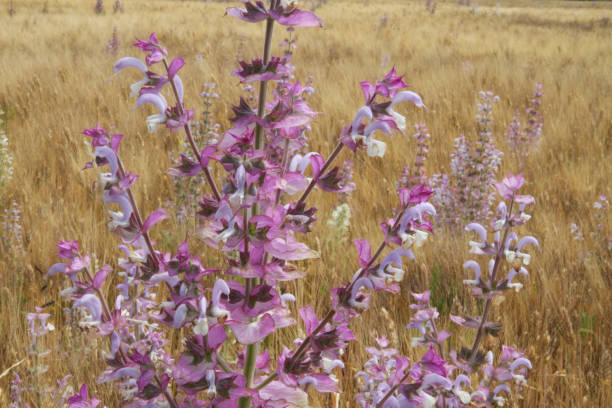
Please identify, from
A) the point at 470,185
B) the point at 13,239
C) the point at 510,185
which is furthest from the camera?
the point at 470,185

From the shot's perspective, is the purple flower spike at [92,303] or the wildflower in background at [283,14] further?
the purple flower spike at [92,303]

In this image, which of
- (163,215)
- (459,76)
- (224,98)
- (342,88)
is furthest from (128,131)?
(459,76)

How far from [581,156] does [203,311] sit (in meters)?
4.02

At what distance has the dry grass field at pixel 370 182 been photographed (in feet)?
5.99

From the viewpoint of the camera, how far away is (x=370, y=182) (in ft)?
11.8

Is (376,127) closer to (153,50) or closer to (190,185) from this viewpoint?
(153,50)

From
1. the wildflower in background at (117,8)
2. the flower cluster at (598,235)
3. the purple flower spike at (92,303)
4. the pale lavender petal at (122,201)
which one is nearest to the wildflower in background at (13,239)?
the purple flower spike at (92,303)

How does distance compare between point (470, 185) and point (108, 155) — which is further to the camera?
point (470, 185)

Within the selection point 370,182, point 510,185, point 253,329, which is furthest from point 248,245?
point 370,182

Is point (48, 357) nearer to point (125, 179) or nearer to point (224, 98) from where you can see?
point (125, 179)

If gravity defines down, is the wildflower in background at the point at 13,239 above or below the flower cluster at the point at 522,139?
below

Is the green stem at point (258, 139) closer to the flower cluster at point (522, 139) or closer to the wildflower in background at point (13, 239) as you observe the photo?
the wildflower in background at point (13, 239)

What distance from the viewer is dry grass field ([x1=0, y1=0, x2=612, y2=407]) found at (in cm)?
183

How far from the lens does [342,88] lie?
5.78 metres
